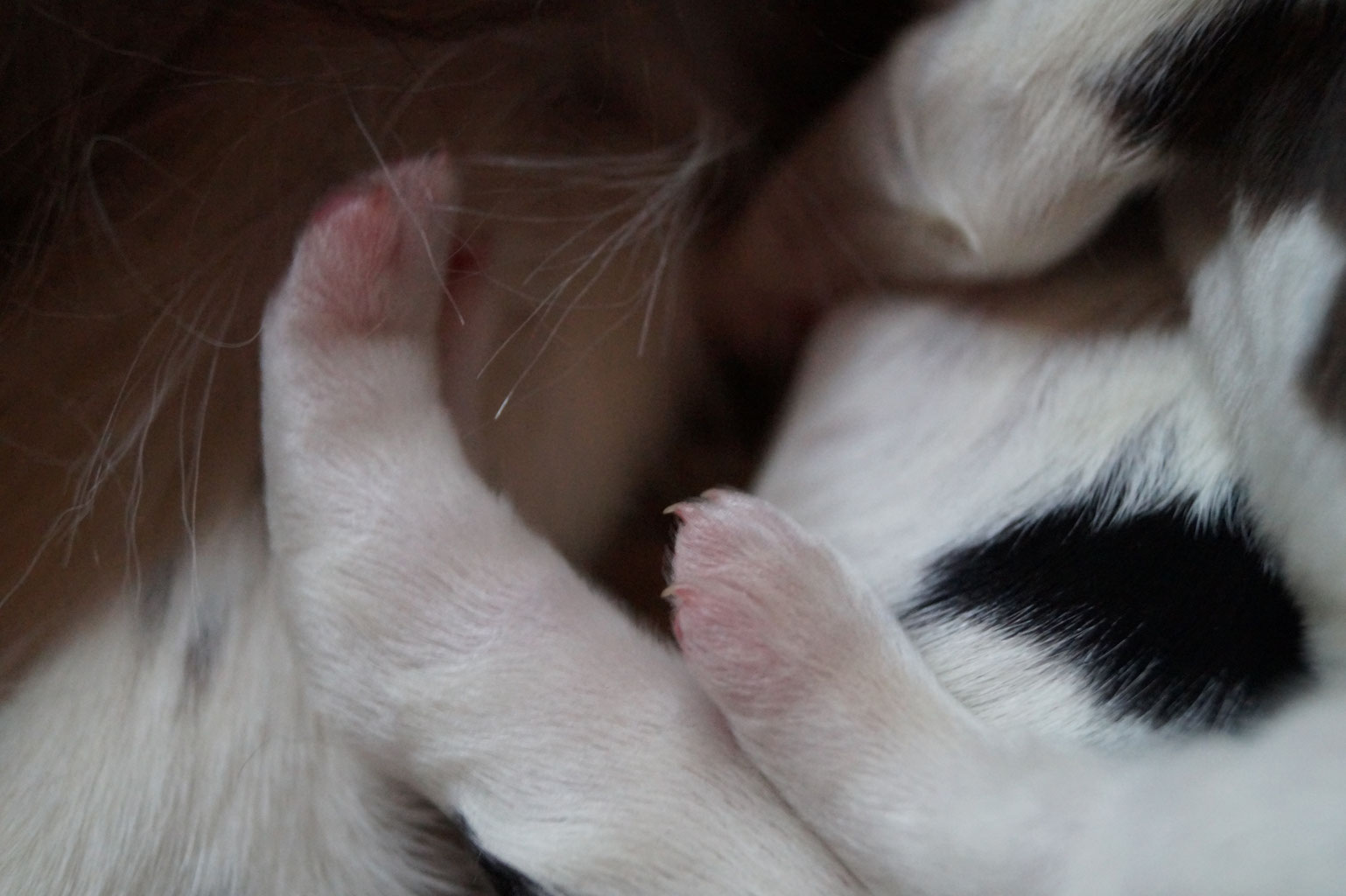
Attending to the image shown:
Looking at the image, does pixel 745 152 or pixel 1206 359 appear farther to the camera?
pixel 745 152

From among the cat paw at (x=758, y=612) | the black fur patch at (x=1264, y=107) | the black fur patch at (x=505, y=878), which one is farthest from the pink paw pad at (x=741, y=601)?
the black fur patch at (x=1264, y=107)

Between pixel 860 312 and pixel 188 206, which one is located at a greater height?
pixel 188 206

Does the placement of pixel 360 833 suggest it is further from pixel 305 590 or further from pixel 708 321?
pixel 708 321

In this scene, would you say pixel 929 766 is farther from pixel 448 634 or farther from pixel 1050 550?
pixel 448 634

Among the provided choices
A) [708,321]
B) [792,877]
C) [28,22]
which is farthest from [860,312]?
[28,22]

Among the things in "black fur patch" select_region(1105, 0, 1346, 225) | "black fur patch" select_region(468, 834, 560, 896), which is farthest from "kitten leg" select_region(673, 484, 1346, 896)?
"black fur patch" select_region(1105, 0, 1346, 225)

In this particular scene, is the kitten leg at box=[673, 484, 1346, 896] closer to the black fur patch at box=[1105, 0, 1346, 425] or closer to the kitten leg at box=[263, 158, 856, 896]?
the kitten leg at box=[263, 158, 856, 896]

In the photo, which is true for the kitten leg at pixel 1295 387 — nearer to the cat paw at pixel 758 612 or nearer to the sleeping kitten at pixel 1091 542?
the sleeping kitten at pixel 1091 542
